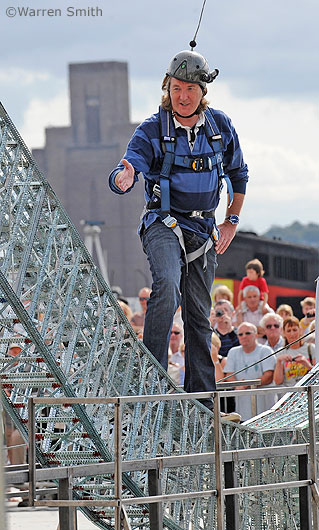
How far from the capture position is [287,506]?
7660 mm

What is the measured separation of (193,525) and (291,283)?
2675cm

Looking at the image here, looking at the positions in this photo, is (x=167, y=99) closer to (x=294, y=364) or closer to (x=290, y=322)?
(x=294, y=364)

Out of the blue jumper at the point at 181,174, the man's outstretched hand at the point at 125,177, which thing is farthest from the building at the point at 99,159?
the man's outstretched hand at the point at 125,177

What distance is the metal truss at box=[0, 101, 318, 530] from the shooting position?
21.6ft

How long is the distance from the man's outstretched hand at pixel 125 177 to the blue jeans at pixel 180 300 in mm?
507

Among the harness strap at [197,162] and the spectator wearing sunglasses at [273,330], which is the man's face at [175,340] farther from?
the harness strap at [197,162]

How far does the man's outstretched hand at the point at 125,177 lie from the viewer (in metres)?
6.74

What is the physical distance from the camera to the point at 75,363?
6.80 meters

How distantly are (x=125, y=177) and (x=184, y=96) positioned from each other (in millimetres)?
757

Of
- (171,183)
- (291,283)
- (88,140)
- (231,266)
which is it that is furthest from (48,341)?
(88,140)

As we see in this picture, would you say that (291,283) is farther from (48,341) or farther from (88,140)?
(88,140)

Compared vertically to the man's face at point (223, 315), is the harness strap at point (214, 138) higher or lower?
lower

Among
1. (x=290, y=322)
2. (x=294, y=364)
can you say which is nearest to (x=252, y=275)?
(x=290, y=322)

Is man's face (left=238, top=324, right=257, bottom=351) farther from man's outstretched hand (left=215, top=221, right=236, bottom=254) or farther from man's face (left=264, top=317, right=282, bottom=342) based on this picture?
man's outstretched hand (left=215, top=221, right=236, bottom=254)
